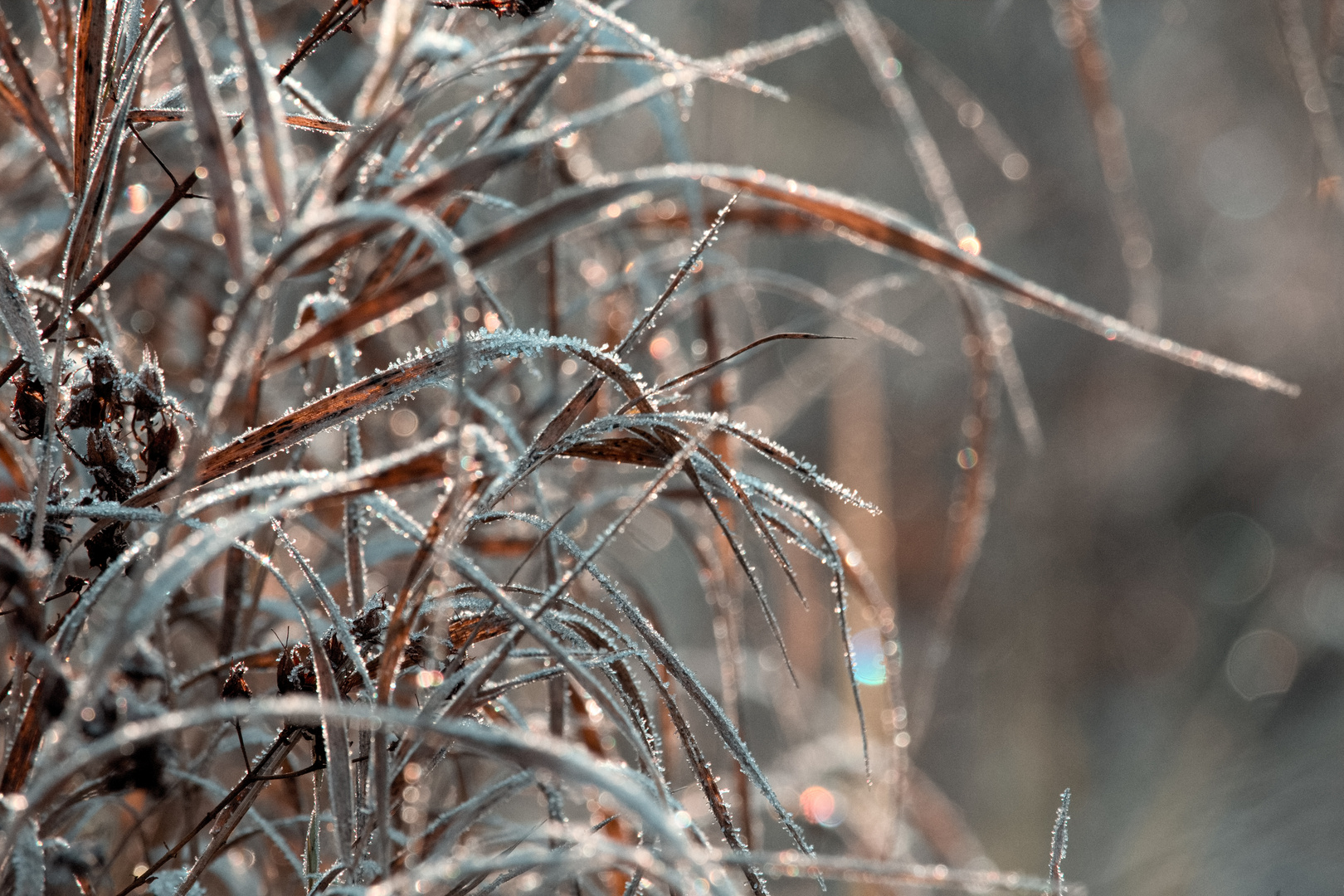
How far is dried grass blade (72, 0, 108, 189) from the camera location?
550mm

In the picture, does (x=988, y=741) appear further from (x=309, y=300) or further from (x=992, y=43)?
(x=992, y=43)

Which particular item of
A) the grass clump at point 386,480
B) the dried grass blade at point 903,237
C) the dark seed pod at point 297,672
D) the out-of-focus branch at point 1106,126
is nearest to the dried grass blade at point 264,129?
the grass clump at point 386,480

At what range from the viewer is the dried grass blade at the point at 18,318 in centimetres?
53

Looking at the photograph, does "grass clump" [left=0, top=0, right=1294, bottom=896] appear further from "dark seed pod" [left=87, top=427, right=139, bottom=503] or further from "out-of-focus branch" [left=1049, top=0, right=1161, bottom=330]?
"out-of-focus branch" [left=1049, top=0, right=1161, bottom=330]

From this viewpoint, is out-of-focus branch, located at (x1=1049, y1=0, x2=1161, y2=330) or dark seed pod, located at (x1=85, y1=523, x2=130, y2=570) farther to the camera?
out-of-focus branch, located at (x1=1049, y1=0, x2=1161, y2=330)

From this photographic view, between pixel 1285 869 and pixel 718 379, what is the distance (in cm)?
260

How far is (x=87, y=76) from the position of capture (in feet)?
1.83

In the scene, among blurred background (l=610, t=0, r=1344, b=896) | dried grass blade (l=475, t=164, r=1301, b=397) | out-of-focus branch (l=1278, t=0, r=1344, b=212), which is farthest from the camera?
blurred background (l=610, t=0, r=1344, b=896)

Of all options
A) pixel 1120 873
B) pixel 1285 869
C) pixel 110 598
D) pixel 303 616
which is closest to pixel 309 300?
pixel 303 616

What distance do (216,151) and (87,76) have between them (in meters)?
0.24

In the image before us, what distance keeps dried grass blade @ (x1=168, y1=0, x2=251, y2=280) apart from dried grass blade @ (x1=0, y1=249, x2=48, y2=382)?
7.6 inches

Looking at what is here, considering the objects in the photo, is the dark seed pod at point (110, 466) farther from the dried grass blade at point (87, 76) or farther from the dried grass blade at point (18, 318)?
the dried grass blade at point (87, 76)

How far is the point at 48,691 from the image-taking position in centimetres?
53

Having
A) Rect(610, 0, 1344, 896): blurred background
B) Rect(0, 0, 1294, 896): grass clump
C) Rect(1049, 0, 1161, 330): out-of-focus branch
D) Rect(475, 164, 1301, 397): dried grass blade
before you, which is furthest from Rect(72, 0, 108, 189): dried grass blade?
Rect(610, 0, 1344, 896): blurred background
